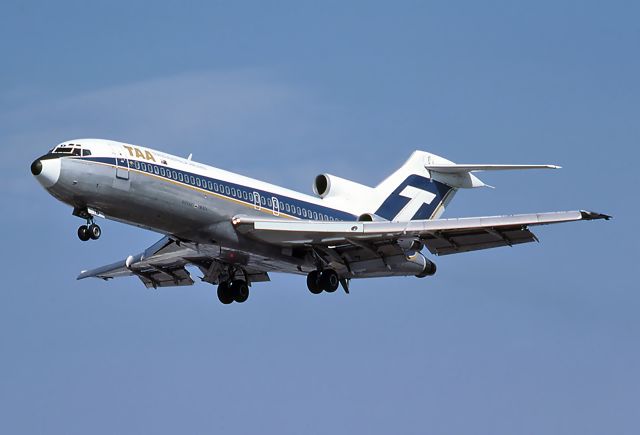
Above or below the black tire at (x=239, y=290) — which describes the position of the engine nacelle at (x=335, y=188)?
above

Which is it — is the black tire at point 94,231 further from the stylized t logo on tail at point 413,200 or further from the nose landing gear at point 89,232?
the stylized t logo on tail at point 413,200

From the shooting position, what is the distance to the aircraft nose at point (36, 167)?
35.9m

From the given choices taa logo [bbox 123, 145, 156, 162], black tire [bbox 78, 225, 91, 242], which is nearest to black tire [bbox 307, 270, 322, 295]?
taa logo [bbox 123, 145, 156, 162]

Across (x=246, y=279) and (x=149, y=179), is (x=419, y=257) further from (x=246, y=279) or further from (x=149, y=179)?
(x=149, y=179)

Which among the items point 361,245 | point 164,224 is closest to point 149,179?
point 164,224

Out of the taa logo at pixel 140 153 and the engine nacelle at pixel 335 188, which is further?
the engine nacelle at pixel 335 188

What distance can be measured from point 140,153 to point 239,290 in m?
7.41

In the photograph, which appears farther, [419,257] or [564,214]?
[419,257]

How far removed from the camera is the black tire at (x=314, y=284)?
40.7 metres

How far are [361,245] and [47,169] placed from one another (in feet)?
32.5

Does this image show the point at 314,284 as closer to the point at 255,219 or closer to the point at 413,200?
the point at 255,219

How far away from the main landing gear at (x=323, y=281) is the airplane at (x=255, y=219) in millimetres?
31

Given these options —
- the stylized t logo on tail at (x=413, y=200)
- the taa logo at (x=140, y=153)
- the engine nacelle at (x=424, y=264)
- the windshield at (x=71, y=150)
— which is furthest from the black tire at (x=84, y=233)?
the stylized t logo on tail at (x=413, y=200)

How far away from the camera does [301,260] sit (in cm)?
4112
